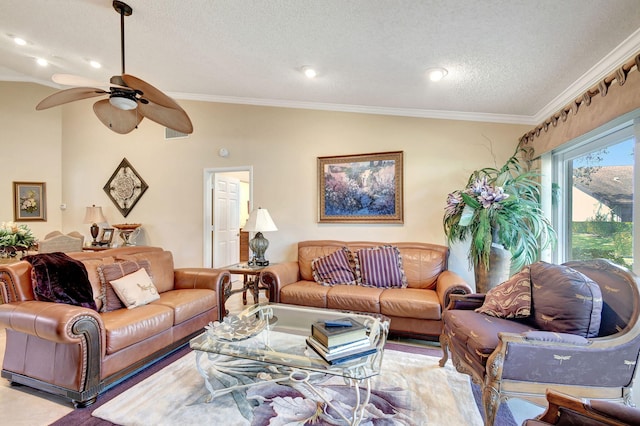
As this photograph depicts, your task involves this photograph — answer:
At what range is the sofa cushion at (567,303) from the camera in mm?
1626

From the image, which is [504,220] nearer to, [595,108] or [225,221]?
[595,108]

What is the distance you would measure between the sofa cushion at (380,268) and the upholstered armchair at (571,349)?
1.43 meters

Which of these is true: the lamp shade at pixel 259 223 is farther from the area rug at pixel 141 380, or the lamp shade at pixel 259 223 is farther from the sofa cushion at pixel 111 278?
the area rug at pixel 141 380

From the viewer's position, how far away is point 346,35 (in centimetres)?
232

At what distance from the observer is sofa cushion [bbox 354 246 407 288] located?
3246 millimetres

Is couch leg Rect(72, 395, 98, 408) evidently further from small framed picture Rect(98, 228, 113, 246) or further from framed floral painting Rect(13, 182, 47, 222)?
framed floral painting Rect(13, 182, 47, 222)

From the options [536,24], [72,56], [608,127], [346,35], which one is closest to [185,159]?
[72,56]

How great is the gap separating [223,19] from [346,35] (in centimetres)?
102

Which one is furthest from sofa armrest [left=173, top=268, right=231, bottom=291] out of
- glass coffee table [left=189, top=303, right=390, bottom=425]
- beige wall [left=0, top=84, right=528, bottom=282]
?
beige wall [left=0, top=84, right=528, bottom=282]

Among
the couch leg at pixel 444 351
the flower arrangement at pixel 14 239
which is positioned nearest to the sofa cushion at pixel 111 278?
the flower arrangement at pixel 14 239

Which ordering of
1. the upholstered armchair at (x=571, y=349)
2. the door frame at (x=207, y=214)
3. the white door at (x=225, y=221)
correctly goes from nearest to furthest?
the upholstered armchair at (x=571, y=349), the door frame at (x=207, y=214), the white door at (x=225, y=221)

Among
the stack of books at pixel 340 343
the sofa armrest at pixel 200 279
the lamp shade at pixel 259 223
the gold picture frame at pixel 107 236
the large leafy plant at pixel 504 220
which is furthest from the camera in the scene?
the gold picture frame at pixel 107 236

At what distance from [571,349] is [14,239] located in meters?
5.18

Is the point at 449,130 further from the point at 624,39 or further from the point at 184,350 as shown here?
the point at 184,350
